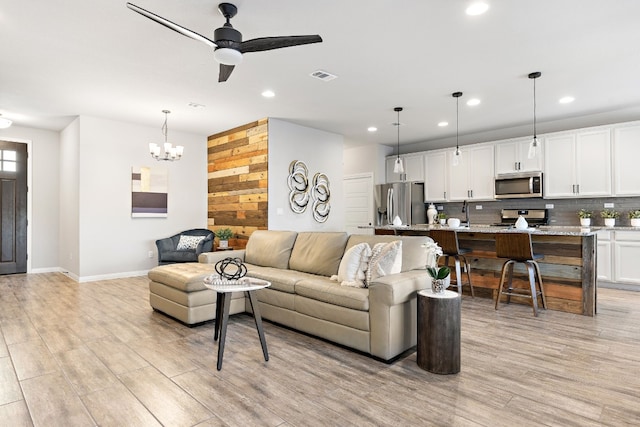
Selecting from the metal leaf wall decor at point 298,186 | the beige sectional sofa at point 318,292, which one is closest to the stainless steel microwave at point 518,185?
the metal leaf wall decor at point 298,186

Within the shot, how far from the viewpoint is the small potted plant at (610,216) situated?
18.4 feet

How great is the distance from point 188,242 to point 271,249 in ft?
8.72

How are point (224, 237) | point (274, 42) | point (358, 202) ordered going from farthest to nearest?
point (358, 202) < point (224, 237) < point (274, 42)

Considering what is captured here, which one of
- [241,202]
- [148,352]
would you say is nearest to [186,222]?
[241,202]

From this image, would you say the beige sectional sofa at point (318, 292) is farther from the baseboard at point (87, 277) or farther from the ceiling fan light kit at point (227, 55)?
the baseboard at point (87, 277)

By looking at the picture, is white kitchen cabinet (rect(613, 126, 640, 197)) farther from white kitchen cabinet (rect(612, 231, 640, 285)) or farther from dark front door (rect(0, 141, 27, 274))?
dark front door (rect(0, 141, 27, 274))

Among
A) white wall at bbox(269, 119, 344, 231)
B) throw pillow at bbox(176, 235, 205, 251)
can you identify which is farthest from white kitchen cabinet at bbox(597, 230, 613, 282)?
throw pillow at bbox(176, 235, 205, 251)

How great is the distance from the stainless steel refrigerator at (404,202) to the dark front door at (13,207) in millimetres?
7117

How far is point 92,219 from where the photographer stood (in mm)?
6051

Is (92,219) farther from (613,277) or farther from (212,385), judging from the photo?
(613,277)

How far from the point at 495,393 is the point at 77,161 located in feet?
22.2

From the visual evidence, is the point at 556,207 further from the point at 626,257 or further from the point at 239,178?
the point at 239,178

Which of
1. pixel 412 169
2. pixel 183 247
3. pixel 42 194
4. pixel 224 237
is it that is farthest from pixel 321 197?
pixel 42 194

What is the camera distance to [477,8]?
9.27ft
